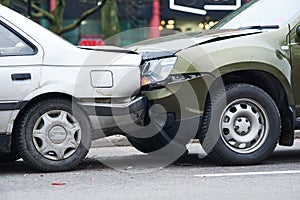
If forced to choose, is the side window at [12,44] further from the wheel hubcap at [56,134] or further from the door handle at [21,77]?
the wheel hubcap at [56,134]

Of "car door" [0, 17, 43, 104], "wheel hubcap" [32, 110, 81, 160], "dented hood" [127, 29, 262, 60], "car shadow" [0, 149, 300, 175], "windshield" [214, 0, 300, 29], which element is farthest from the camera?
"windshield" [214, 0, 300, 29]

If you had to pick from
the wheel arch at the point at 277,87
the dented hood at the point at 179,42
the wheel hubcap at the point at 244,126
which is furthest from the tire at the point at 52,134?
the wheel arch at the point at 277,87

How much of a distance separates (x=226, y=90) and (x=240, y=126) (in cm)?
37

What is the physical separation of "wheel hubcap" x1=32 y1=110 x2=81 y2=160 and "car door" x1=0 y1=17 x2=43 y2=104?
31 centimetres

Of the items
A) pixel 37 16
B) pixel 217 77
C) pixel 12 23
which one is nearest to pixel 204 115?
pixel 217 77

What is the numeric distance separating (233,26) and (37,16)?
584 inches

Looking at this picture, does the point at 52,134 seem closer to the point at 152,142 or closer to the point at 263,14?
the point at 152,142

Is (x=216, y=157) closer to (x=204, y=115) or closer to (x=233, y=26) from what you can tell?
(x=204, y=115)

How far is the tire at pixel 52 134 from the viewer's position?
602 cm

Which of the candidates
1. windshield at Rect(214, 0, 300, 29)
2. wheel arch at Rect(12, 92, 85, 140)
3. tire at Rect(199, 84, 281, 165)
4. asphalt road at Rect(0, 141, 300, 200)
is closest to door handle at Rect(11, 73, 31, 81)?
wheel arch at Rect(12, 92, 85, 140)

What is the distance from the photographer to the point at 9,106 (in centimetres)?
593

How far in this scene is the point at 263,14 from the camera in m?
7.07

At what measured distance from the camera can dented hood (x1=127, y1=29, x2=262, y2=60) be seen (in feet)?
20.8

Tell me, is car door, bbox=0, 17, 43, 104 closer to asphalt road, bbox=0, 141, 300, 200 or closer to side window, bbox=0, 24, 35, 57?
side window, bbox=0, 24, 35, 57
